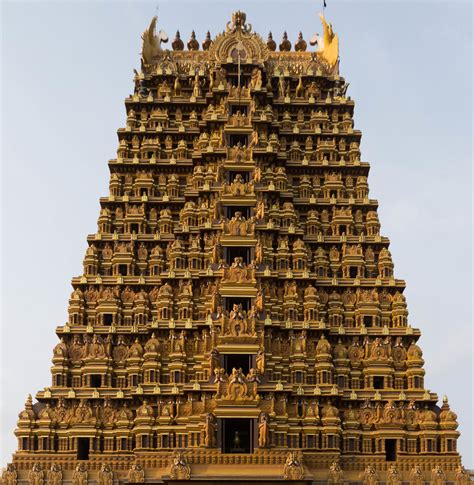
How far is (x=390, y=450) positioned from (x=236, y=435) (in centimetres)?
904

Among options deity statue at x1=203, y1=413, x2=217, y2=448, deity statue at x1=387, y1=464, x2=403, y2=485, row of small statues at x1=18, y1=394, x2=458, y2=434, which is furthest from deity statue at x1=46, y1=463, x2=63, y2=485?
deity statue at x1=387, y1=464, x2=403, y2=485

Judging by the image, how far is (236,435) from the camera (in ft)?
173

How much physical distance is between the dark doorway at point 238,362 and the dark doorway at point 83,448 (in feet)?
28.8

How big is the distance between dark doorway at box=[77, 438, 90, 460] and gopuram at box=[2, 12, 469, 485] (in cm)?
7

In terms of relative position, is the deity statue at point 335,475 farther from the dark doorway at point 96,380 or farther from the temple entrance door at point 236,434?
→ the dark doorway at point 96,380

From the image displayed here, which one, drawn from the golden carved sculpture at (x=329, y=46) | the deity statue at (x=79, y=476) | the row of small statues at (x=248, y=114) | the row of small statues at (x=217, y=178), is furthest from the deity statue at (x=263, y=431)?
the golden carved sculpture at (x=329, y=46)

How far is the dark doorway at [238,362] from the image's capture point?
54.9m

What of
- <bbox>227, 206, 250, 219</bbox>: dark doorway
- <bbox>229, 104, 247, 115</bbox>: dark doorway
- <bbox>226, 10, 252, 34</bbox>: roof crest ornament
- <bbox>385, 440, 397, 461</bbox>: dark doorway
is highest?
<bbox>226, 10, 252, 34</bbox>: roof crest ornament

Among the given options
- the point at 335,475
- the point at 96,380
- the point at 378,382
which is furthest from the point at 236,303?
the point at 335,475

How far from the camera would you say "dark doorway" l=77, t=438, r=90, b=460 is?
179ft

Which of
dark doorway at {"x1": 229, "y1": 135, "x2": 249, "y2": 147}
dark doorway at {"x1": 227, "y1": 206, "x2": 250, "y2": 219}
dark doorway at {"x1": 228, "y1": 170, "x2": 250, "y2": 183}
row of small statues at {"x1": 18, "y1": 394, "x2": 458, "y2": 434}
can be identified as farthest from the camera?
dark doorway at {"x1": 229, "y1": 135, "x2": 249, "y2": 147}

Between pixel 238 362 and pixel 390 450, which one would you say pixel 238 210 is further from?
pixel 390 450

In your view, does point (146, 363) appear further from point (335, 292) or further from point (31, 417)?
point (335, 292)

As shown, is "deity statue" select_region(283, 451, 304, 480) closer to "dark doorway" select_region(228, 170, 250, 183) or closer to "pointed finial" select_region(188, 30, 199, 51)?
"dark doorway" select_region(228, 170, 250, 183)
